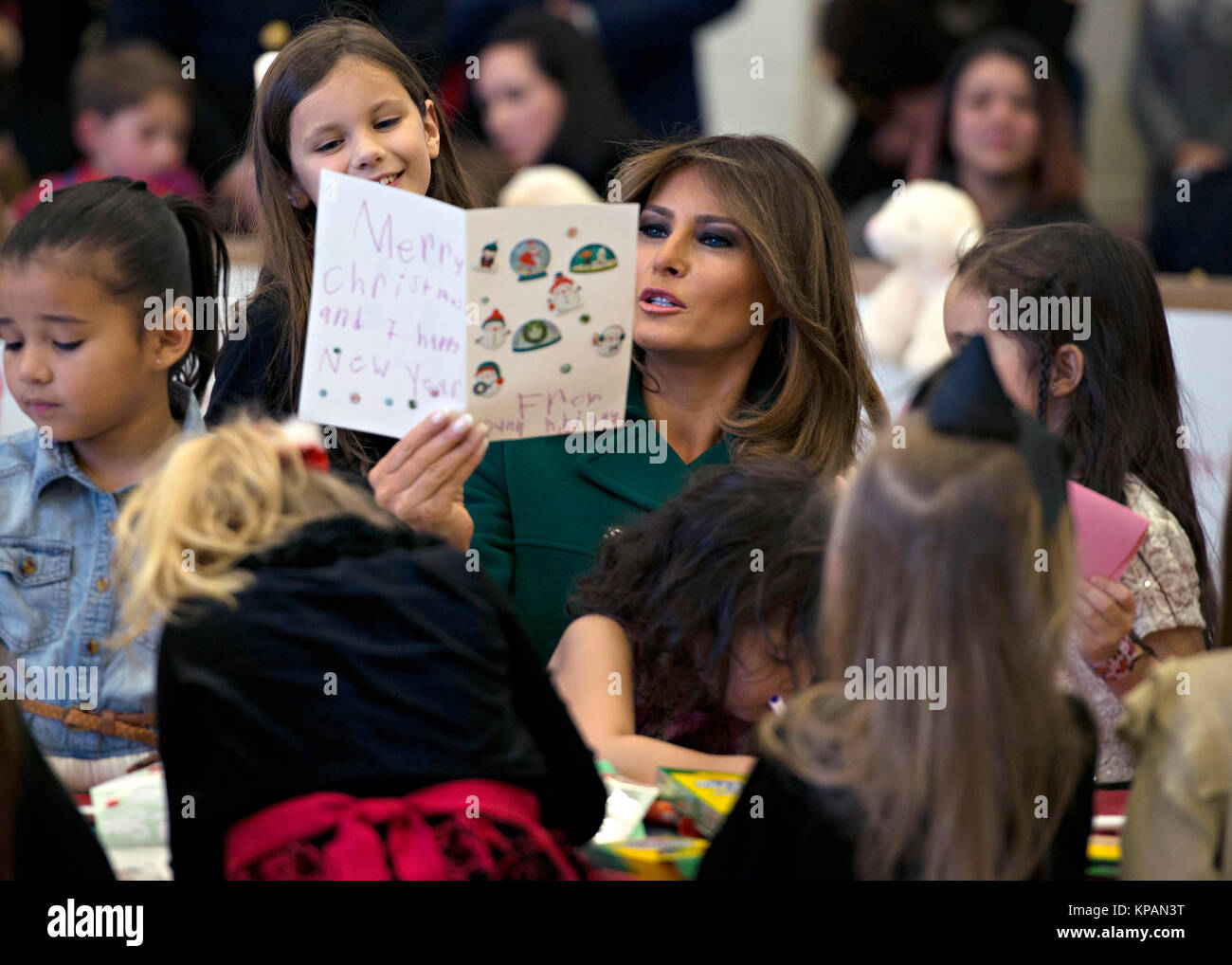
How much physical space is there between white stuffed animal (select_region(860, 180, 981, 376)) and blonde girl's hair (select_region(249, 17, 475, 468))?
6.16ft

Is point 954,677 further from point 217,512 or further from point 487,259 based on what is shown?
point 487,259

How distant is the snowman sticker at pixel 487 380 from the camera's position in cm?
213

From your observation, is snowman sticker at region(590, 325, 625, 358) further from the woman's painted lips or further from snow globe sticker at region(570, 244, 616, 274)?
the woman's painted lips

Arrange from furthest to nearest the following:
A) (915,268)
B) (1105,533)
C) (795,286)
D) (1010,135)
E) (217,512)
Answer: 1. (1010,135)
2. (915,268)
3. (795,286)
4. (1105,533)
5. (217,512)

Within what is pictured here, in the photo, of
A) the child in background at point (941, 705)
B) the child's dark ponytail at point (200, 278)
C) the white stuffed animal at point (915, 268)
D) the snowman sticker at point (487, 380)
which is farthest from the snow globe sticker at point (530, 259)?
the white stuffed animal at point (915, 268)

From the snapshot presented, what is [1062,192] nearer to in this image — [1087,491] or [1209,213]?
[1209,213]

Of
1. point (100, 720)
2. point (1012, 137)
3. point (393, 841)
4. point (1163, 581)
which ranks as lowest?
point (393, 841)

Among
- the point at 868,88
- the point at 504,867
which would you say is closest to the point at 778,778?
the point at 504,867

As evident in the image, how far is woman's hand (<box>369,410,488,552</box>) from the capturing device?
2.12 m

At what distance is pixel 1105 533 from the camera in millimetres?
2090

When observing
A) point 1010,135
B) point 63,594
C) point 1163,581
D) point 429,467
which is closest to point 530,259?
point 429,467

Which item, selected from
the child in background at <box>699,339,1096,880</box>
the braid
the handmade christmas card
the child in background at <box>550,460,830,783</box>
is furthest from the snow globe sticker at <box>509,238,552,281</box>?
the braid

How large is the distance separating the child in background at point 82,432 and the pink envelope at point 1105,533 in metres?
1.29

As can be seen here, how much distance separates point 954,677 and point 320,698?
0.65 meters
